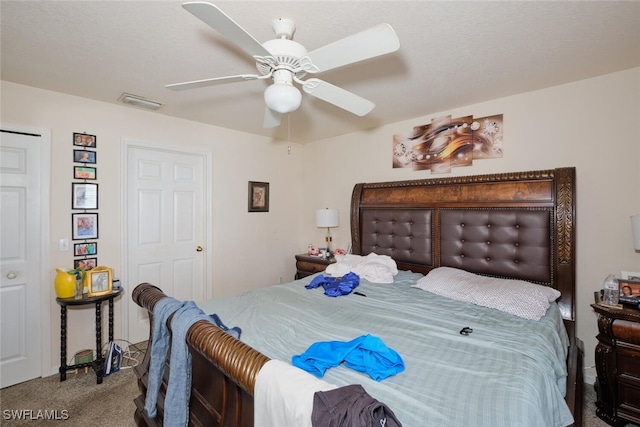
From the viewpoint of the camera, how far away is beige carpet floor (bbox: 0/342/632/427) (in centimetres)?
204

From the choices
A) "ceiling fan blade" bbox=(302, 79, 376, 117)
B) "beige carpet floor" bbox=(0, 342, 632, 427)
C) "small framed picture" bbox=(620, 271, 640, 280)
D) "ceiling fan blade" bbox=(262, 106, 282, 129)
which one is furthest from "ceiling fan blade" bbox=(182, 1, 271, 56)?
"small framed picture" bbox=(620, 271, 640, 280)

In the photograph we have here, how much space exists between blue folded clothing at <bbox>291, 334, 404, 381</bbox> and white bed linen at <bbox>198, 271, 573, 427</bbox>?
3 centimetres

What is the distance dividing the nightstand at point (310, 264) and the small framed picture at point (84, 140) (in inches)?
102

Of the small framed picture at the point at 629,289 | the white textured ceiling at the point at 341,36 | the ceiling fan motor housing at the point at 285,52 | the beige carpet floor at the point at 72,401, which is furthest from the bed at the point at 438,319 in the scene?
the ceiling fan motor housing at the point at 285,52

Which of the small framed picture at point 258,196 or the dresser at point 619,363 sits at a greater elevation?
the small framed picture at point 258,196

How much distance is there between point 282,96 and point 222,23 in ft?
1.33

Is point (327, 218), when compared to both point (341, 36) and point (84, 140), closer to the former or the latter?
point (341, 36)

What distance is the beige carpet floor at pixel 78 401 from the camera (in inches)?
80.4

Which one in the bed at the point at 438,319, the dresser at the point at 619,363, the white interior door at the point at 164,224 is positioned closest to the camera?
the bed at the point at 438,319

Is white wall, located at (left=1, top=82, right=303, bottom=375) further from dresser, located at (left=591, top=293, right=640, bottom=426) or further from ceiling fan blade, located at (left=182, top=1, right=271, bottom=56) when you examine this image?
dresser, located at (left=591, top=293, right=640, bottom=426)

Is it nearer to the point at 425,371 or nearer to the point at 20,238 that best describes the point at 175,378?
the point at 425,371

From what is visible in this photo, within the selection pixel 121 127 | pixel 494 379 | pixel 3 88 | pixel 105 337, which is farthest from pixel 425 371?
pixel 3 88

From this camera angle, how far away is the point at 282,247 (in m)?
4.45

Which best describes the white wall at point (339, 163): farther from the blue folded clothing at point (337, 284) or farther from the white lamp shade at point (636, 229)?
the blue folded clothing at point (337, 284)
